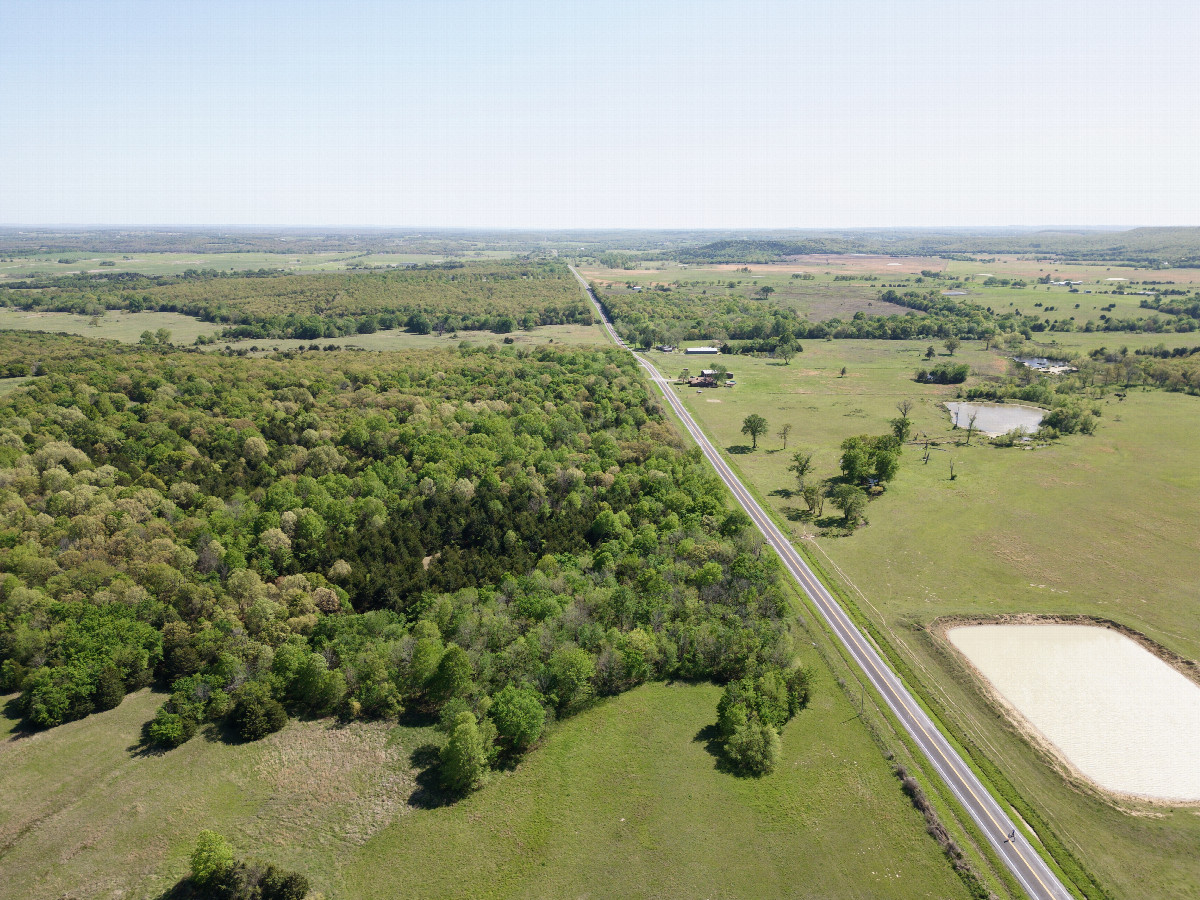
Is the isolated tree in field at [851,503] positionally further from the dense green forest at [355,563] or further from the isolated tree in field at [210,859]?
the isolated tree in field at [210,859]

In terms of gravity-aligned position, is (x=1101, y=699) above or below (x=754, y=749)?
below

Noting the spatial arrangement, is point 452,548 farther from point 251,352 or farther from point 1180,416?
point 1180,416

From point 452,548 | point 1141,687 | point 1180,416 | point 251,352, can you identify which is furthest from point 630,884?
point 251,352

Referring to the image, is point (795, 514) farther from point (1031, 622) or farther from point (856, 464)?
point (1031, 622)

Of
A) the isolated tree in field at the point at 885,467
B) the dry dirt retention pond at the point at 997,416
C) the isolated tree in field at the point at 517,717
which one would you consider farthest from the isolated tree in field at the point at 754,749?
the dry dirt retention pond at the point at 997,416

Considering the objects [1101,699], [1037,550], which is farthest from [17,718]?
[1037,550]

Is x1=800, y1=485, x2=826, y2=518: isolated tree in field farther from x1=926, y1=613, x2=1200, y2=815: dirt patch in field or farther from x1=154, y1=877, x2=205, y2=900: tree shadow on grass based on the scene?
x1=154, y1=877, x2=205, y2=900: tree shadow on grass

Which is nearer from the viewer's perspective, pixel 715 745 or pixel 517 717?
pixel 517 717
